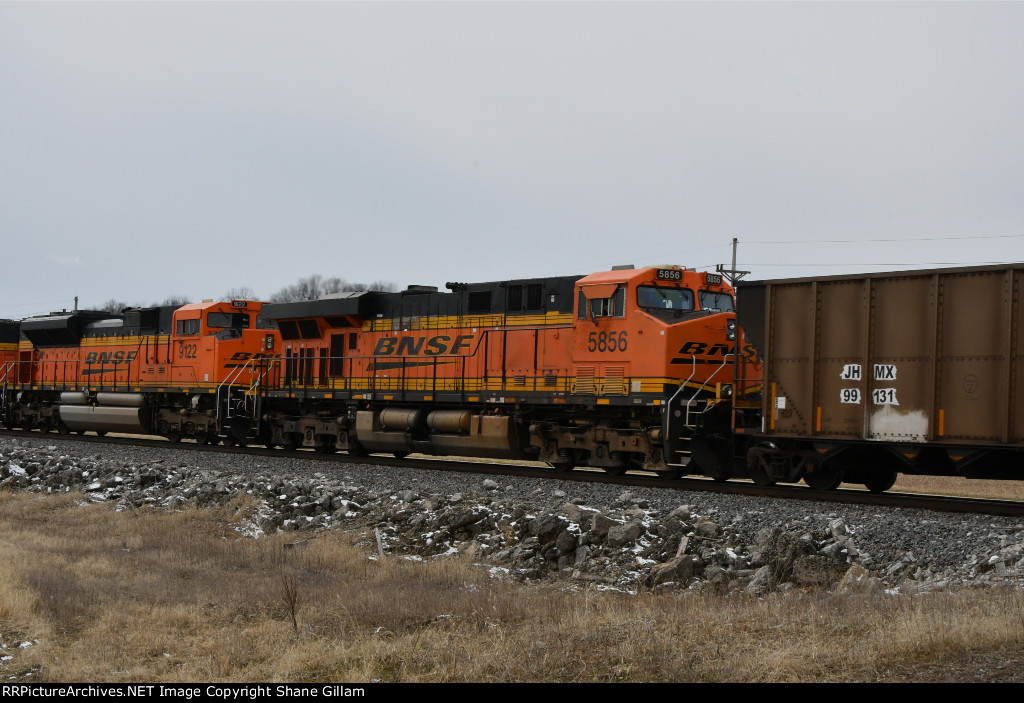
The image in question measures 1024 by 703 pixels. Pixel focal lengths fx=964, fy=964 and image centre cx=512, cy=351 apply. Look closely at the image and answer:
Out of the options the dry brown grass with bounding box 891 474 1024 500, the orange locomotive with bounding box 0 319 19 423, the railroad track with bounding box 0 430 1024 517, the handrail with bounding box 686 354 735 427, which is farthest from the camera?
the orange locomotive with bounding box 0 319 19 423

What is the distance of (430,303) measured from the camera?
21500 mm

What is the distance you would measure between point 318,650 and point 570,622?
2.06 meters

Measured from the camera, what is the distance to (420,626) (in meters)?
8.45

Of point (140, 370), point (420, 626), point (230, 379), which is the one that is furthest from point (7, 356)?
point (420, 626)

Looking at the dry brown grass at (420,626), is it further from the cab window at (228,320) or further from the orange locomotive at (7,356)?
the orange locomotive at (7,356)

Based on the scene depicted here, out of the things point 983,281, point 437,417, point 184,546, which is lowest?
point 184,546

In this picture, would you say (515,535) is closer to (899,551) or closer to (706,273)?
(899,551)

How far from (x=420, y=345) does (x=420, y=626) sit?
528 inches

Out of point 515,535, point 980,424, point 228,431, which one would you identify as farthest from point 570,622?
point 228,431

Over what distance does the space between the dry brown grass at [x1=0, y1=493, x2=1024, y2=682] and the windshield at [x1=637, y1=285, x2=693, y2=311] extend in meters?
7.70

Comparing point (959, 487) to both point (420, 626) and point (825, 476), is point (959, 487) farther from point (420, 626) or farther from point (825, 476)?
point (420, 626)

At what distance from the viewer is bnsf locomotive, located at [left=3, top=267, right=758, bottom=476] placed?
17.0 meters

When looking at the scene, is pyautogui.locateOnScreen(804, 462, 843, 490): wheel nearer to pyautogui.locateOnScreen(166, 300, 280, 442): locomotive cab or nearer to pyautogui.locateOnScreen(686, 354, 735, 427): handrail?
pyautogui.locateOnScreen(686, 354, 735, 427): handrail

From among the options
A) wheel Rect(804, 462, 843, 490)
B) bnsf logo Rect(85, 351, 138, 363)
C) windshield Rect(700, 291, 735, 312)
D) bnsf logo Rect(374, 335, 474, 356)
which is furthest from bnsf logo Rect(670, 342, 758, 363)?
bnsf logo Rect(85, 351, 138, 363)
